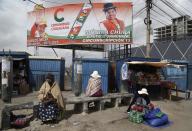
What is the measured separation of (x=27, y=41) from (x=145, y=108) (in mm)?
17309

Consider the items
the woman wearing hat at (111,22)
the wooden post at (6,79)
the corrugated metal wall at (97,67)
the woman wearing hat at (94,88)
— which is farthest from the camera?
the woman wearing hat at (111,22)

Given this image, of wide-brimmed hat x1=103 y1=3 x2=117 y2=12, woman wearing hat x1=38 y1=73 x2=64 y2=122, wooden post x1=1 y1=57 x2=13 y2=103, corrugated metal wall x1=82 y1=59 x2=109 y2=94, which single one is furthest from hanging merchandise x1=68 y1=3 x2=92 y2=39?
woman wearing hat x1=38 y1=73 x2=64 y2=122

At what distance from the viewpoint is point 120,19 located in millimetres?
21953

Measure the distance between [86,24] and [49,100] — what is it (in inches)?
555

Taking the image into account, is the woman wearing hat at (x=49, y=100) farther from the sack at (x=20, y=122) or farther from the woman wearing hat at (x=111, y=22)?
the woman wearing hat at (x=111, y=22)

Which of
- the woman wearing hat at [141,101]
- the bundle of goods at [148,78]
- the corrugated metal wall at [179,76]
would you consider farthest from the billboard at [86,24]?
the woman wearing hat at [141,101]

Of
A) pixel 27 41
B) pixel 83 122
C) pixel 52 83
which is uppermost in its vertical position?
pixel 27 41

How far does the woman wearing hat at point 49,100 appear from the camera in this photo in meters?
9.17

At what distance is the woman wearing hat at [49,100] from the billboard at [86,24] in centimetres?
1279

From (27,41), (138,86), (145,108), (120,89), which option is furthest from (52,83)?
(27,41)

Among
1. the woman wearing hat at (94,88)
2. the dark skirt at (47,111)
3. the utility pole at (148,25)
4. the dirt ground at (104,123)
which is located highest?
the utility pole at (148,25)

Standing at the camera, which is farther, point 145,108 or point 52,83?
point 145,108

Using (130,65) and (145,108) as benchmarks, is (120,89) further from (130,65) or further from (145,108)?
(145,108)

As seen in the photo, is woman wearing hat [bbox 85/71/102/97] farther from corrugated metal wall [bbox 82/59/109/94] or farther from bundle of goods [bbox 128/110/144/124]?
corrugated metal wall [bbox 82/59/109/94]
